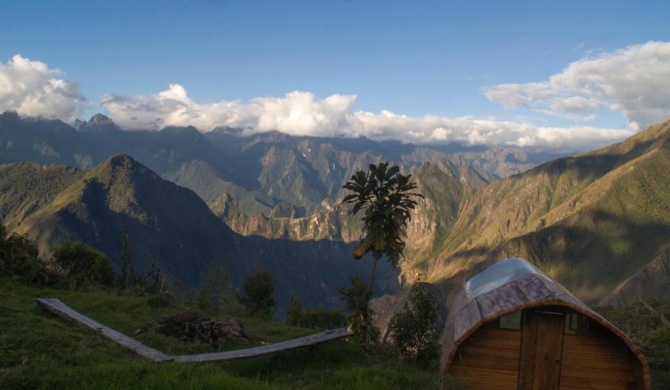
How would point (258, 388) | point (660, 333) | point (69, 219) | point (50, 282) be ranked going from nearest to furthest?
1. point (258, 388)
2. point (660, 333)
3. point (50, 282)
4. point (69, 219)

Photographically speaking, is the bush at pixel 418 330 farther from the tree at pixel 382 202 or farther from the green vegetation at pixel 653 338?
the tree at pixel 382 202

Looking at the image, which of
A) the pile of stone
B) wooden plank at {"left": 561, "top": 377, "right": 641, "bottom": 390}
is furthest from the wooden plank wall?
the pile of stone

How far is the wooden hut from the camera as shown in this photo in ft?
49.8

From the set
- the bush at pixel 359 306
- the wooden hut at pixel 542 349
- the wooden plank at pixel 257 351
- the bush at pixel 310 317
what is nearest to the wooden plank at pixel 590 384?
the wooden hut at pixel 542 349

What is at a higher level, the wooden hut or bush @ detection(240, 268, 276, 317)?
the wooden hut

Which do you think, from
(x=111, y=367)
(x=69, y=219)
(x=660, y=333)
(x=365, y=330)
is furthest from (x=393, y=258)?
(x=69, y=219)

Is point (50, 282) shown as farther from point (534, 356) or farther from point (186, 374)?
point (534, 356)

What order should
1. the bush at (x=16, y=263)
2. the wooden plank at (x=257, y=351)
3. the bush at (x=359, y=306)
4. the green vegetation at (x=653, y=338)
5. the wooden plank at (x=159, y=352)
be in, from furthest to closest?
1. the bush at (x=16, y=263)
2. the bush at (x=359, y=306)
3. the green vegetation at (x=653, y=338)
4. the wooden plank at (x=257, y=351)
5. the wooden plank at (x=159, y=352)

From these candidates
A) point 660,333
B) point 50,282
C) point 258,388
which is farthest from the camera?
point 50,282

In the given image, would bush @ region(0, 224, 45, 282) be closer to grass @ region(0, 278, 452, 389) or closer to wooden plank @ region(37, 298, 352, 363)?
grass @ region(0, 278, 452, 389)

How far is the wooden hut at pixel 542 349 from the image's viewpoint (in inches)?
597

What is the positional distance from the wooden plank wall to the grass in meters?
1.17

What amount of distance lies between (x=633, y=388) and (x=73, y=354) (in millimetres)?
17606

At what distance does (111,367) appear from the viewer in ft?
36.2
